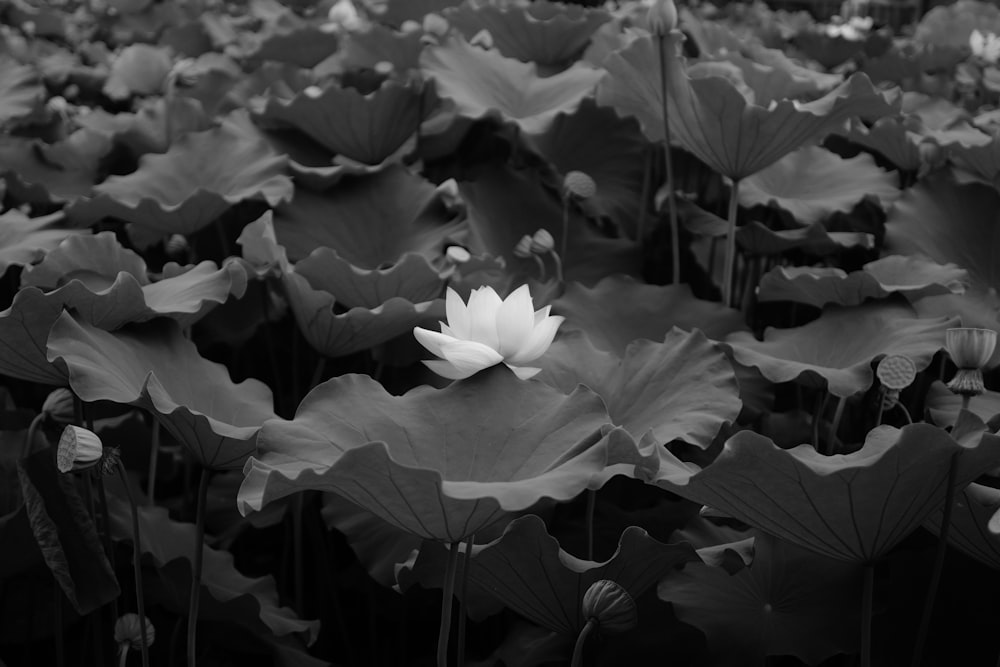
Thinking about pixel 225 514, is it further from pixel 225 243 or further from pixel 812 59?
pixel 812 59

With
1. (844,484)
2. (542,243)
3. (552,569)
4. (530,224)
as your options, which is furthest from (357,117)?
(844,484)

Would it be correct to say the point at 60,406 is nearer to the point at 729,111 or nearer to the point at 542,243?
the point at 542,243

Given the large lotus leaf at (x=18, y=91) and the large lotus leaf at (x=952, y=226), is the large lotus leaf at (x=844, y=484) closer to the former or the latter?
the large lotus leaf at (x=952, y=226)

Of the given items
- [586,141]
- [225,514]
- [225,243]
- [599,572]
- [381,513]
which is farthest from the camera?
[586,141]

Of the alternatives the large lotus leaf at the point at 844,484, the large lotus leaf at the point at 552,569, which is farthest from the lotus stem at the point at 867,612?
the large lotus leaf at the point at 552,569

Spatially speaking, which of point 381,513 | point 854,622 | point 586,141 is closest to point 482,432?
point 381,513
